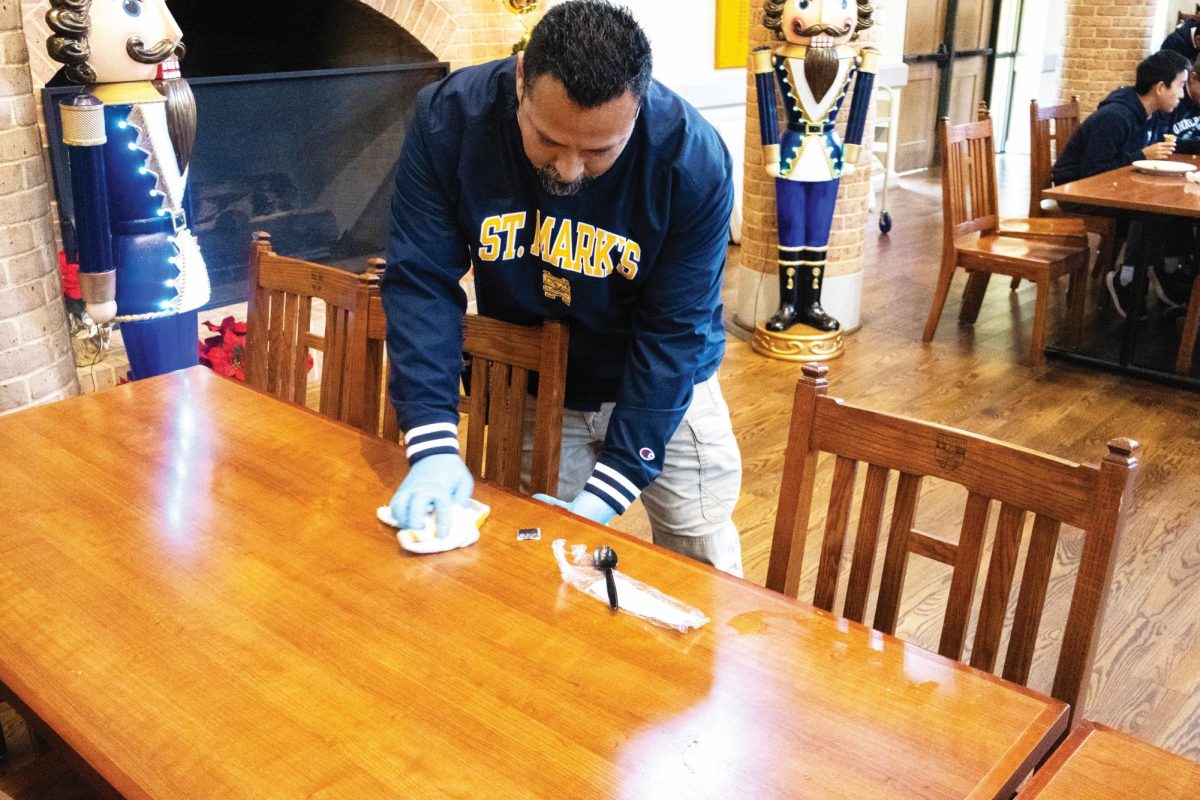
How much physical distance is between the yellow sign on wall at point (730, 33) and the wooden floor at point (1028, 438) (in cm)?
123

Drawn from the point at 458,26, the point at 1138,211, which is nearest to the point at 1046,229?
the point at 1138,211

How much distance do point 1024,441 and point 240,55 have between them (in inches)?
131

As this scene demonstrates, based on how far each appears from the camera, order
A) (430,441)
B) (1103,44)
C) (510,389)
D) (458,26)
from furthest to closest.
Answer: (1103,44)
(458,26)
(510,389)
(430,441)

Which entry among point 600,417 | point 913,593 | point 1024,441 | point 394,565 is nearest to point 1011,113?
point 1024,441

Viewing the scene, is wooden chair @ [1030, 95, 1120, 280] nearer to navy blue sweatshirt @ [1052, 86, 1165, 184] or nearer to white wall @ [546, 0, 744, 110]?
navy blue sweatshirt @ [1052, 86, 1165, 184]

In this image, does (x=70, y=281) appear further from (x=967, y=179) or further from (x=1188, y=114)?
(x=1188, y=114)

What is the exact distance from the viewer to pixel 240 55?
4395 mm

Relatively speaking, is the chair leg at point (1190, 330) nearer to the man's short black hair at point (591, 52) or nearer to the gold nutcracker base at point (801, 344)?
the gold nutcracker base at point (801, 344)

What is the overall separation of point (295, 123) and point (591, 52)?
10.3 ft

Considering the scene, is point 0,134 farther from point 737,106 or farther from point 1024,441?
point 737,106

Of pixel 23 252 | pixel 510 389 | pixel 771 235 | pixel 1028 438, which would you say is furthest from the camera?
pixel 771 235

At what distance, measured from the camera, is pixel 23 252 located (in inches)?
87.7

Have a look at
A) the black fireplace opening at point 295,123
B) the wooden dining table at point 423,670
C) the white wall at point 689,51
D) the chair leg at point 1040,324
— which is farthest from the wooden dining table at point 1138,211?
the wooden dining table at point 423,670

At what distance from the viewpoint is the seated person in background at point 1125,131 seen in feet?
14.5
